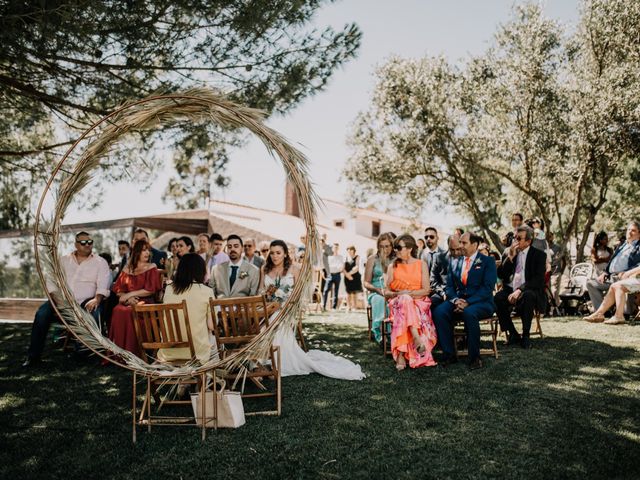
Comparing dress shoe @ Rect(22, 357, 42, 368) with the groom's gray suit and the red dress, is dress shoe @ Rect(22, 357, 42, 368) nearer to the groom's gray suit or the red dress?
the red dress

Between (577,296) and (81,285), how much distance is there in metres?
9.40

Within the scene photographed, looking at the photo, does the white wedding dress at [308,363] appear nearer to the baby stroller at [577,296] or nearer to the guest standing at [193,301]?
the guest standing at [193,301]

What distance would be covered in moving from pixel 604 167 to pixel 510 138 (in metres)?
2.32

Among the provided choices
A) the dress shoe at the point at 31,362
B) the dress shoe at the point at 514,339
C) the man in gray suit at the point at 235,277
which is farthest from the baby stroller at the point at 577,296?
the dress shoe at the point at 31,362

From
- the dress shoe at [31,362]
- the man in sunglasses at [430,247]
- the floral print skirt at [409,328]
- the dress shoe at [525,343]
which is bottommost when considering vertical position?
the dress shoe at [31,362]

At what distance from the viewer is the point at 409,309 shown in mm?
6215

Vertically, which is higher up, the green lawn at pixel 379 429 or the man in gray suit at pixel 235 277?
the man in gray suit at pixel 235 277

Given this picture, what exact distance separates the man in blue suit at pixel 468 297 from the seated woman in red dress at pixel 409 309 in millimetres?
188

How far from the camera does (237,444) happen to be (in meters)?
3.92

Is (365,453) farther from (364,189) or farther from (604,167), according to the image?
(364,189)

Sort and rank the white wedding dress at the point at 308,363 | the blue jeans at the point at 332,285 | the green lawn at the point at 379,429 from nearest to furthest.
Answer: the green lawn at the point at 379,429 < the white wedding dress at the point at 308,363 < the blue jeans at the point at 332,285

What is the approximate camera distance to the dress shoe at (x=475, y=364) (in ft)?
19.2

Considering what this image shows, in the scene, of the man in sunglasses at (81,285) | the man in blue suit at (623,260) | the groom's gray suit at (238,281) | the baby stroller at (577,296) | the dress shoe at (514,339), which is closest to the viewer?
the groom's gray suit at (238,281)

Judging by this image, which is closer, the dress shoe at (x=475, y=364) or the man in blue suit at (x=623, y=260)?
the dress shoe at (x=475, y=364)
